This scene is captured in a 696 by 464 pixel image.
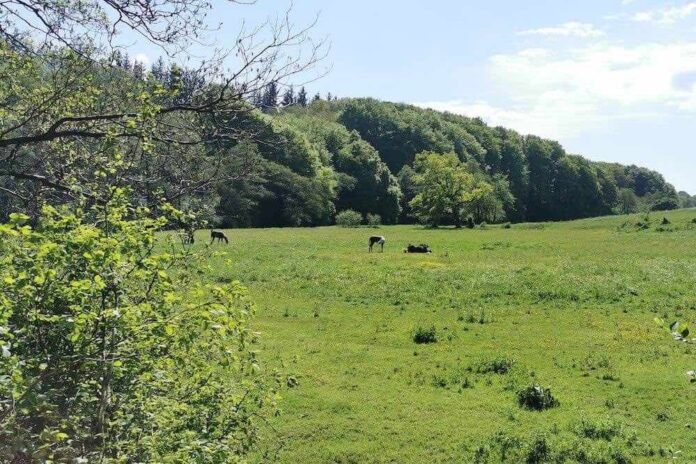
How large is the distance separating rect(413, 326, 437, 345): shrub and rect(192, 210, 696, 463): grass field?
1.05ft

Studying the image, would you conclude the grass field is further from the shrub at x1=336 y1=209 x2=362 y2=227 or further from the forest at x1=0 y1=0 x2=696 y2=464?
the shrub at x1=336 y1=209 x2=362 y2=227

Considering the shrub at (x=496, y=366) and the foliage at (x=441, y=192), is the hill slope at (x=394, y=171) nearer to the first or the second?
the foliage at (x=441, y=192)

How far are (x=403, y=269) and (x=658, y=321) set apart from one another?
105 ft

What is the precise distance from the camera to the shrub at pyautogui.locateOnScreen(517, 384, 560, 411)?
15.0 metres

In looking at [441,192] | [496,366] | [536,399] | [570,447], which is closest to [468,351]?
[496,366]

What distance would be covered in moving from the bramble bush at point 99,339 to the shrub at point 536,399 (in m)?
9.79

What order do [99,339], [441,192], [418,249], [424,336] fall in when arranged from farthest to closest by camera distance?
[441,192] → [418,249] → [424,336] → [99,339]

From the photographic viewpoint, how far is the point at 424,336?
837 inches

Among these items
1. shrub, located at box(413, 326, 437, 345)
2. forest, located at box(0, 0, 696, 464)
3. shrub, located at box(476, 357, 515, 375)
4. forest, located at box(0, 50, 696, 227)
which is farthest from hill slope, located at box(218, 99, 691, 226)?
shrub, located at box(476, 357, 515, 375)

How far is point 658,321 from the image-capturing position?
4984 millimetres

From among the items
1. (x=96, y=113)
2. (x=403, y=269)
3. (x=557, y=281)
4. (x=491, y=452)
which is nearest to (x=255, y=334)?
(x=96, y=113)

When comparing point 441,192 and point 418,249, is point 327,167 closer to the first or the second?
point 441,192

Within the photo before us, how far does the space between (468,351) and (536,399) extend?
488cm

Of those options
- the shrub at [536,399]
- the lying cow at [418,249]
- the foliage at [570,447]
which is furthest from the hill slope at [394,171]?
the foliage at [570,447]
